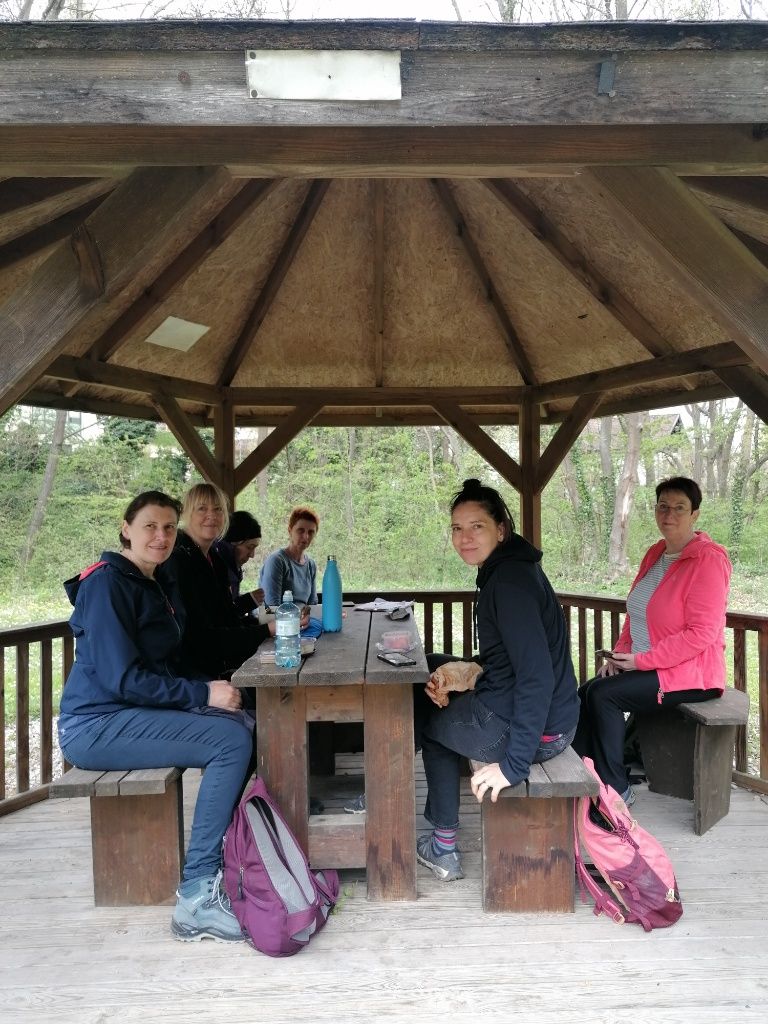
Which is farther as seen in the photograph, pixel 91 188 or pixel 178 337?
pixel 178 337

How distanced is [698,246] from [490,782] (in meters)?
1.75

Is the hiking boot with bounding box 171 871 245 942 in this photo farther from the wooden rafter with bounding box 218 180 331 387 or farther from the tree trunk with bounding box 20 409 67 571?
the tree trunk with bounding box 20 409 67 571

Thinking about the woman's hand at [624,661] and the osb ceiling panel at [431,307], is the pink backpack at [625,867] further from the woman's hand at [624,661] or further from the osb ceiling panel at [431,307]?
Answer: the osb ceiling panel at [431,307]

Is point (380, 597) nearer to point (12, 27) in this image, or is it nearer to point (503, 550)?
point (503, 550)

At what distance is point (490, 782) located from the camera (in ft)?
A: 7.43

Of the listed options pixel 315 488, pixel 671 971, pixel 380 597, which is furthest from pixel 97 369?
pixel 315 488

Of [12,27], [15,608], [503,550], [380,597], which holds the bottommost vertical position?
[15,608]

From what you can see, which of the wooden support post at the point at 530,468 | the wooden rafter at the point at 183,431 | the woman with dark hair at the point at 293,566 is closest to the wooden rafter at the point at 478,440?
the wooden support post at the point at 530,468

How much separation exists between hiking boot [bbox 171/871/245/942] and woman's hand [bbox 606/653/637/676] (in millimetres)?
1982

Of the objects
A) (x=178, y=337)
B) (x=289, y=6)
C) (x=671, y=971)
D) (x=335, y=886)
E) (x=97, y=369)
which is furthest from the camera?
(x=289, y=6)

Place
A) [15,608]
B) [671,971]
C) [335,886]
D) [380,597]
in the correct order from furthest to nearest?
[15,608] < [380,597] < [335,886] < [671,971]

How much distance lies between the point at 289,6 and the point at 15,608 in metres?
10.7

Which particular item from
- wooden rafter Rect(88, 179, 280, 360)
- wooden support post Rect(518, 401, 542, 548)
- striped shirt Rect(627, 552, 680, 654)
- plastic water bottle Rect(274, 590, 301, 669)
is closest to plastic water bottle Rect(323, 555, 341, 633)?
plastic water bottle Rect(274, 590, 301, 669)

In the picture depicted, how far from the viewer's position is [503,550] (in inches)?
97.7
